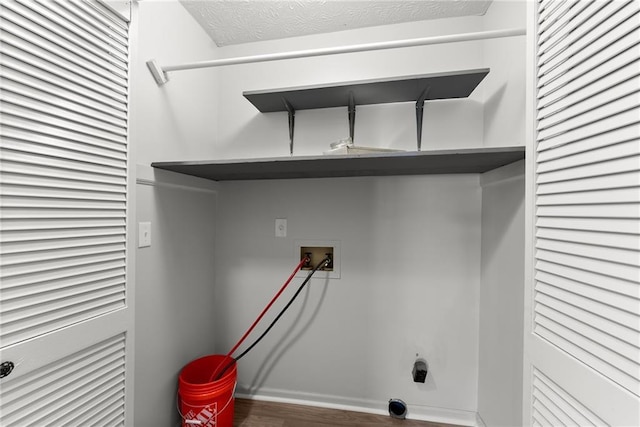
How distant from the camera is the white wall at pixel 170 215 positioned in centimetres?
112

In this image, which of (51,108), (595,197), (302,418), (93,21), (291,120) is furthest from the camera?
(291,120)

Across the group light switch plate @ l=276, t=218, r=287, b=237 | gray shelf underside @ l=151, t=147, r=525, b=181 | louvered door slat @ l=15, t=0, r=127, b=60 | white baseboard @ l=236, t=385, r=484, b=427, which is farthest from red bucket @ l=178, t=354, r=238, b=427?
louvered door slat @ l=15, t=0, r=127, b=60

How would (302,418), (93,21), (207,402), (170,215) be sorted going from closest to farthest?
(93,21), (207,402), (170,215), (302,418)

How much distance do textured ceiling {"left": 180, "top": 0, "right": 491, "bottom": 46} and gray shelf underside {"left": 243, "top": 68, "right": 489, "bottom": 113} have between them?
437mm

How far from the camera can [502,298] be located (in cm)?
116

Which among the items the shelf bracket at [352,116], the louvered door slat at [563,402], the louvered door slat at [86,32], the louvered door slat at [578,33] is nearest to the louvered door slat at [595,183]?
the louvered door slat at [578,33]

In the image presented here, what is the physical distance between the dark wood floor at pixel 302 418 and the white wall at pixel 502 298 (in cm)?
38

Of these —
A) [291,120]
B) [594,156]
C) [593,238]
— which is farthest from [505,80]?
[291,120]

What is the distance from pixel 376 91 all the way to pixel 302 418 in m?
1.80

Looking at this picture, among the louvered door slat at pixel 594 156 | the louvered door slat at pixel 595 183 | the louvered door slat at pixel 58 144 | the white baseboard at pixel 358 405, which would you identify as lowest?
the white baseboard at pixel 358 405

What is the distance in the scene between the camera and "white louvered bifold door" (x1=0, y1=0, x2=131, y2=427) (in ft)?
1.93

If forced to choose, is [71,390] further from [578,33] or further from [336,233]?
[578,33]

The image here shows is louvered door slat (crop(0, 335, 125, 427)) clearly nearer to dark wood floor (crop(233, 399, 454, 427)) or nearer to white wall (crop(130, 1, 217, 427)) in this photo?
white wall (crop(130, 1, 217, 427))

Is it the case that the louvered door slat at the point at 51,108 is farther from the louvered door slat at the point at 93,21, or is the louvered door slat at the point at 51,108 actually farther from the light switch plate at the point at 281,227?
the light switch plate at the point at 281,227
